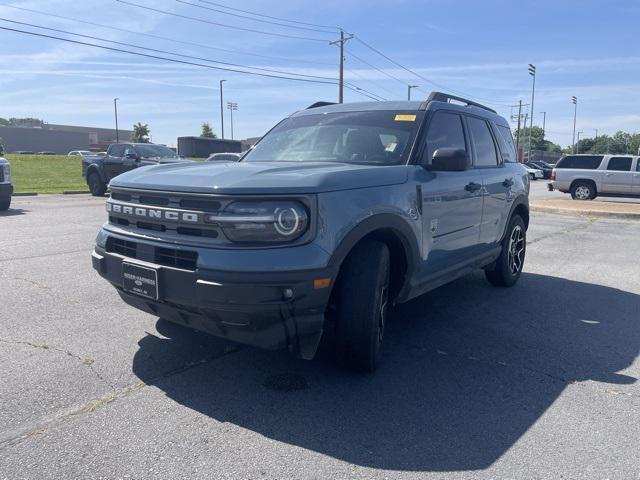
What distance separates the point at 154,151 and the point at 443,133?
15008mm

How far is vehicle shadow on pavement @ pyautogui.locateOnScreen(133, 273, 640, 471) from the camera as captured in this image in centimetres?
297

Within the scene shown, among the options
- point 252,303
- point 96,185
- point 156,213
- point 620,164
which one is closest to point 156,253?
point 156,213

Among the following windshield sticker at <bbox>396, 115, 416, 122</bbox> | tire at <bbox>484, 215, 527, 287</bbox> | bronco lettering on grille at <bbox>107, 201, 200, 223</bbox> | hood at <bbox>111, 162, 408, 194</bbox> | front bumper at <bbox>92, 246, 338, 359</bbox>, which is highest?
windshield sticker at <bbox>396, 115, 416, 122</bbox>

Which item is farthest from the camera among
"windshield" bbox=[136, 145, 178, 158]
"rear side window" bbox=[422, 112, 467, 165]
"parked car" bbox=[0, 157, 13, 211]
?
"windshield" bbox=[136, 145, 178, 158]

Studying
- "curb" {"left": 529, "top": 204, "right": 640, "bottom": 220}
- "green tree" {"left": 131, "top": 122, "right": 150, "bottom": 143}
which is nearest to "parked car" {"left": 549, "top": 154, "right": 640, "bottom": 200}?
"curb" {"left": 529, "top": 204, "right": 640, "bottom": 220}

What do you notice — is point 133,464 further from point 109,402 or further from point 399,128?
point 399,128

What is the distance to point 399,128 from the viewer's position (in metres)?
4.54

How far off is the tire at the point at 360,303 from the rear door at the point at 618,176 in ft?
67.4

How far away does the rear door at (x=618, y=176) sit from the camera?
21.0 meters

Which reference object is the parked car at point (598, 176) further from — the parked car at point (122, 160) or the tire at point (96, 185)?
the tire at point (96, 185)

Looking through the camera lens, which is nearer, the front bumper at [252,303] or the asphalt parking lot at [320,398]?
the asphalt parking lot at [320,398]

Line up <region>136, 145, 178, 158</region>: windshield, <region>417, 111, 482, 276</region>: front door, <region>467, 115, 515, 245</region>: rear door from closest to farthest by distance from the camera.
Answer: <region>417, 111, 482, 276</region>: front door, <region>467, 115, 515, 245</region>: rear door, <region>136, 145, 178, 158</region>: windshield

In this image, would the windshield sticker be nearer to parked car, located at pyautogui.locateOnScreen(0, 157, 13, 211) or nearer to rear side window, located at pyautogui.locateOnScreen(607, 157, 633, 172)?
parked car, located at pyautogui.locateOnScreen(0, 157, 13, 211)

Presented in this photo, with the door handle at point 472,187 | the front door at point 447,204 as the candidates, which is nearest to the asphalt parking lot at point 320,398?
the front door at point 447,204
